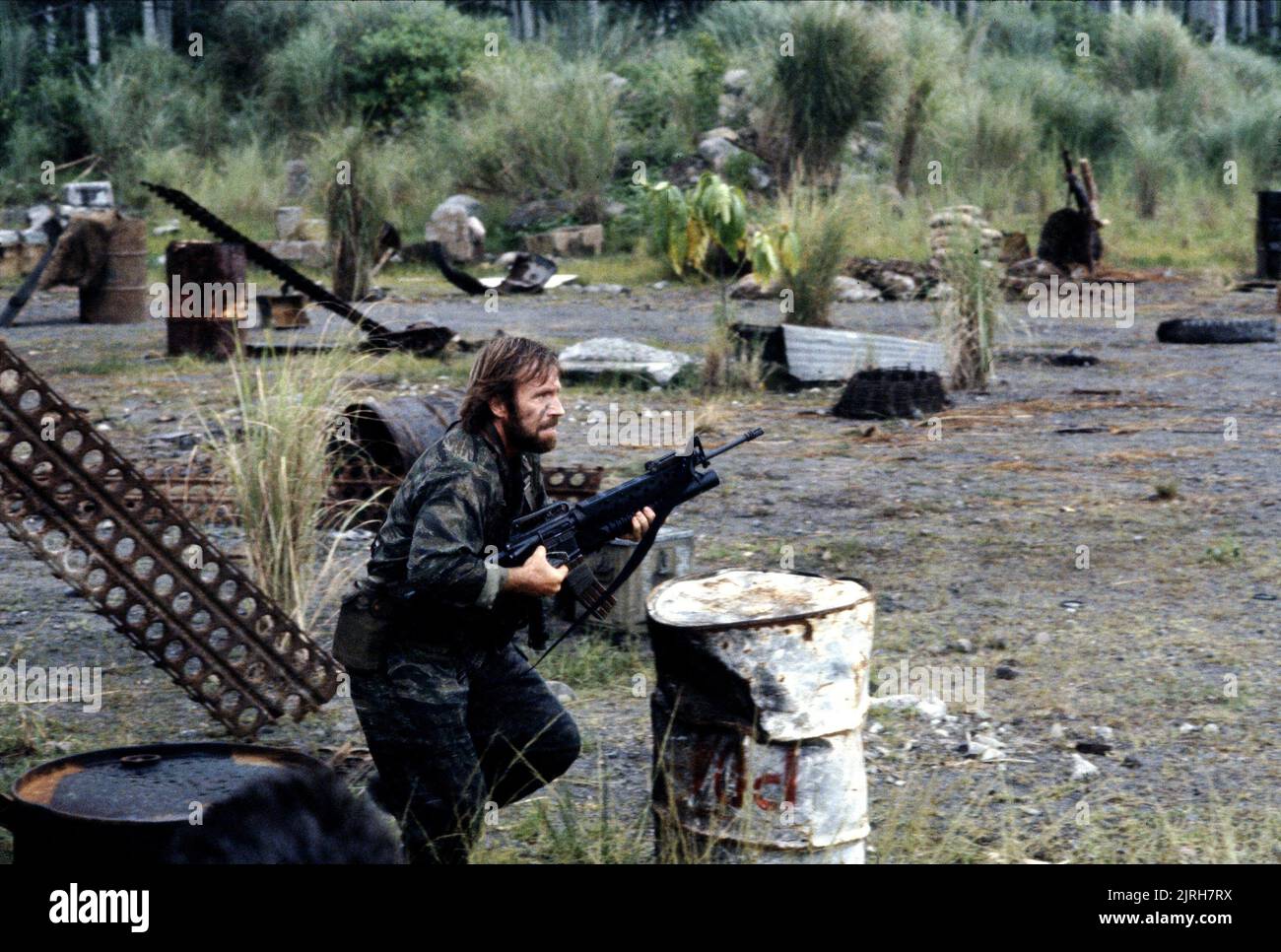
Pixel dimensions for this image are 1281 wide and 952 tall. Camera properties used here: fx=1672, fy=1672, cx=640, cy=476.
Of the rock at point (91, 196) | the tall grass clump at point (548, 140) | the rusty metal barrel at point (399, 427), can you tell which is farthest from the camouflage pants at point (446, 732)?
the rock at point (91, 196)

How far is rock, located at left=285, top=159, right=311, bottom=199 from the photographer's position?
23.1 m

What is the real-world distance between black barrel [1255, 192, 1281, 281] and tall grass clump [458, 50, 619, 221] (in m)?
7.64

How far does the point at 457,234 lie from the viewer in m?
19.2

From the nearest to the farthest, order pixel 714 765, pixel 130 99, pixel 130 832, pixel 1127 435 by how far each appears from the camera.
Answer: pixel 130 832, pixel 714 765, pixel 1127 435, pixel 130 99

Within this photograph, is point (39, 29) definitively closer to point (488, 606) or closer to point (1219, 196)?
point (1219, 196)

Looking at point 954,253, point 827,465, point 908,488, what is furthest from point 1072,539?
point 954,253

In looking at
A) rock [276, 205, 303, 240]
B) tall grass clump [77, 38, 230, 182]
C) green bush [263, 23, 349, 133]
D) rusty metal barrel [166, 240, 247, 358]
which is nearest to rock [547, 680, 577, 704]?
rusty metal barrel [166, 240, 247, 358]

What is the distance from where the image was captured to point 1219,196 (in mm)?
20656

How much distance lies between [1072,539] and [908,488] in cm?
→ 118

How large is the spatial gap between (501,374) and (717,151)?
19.1m

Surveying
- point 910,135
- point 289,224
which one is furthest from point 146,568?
point 910,135

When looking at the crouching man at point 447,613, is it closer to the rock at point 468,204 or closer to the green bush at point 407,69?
the rock at point 468,204

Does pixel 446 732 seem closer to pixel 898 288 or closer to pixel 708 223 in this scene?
pixel 708 223

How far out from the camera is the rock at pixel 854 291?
16.1 m
